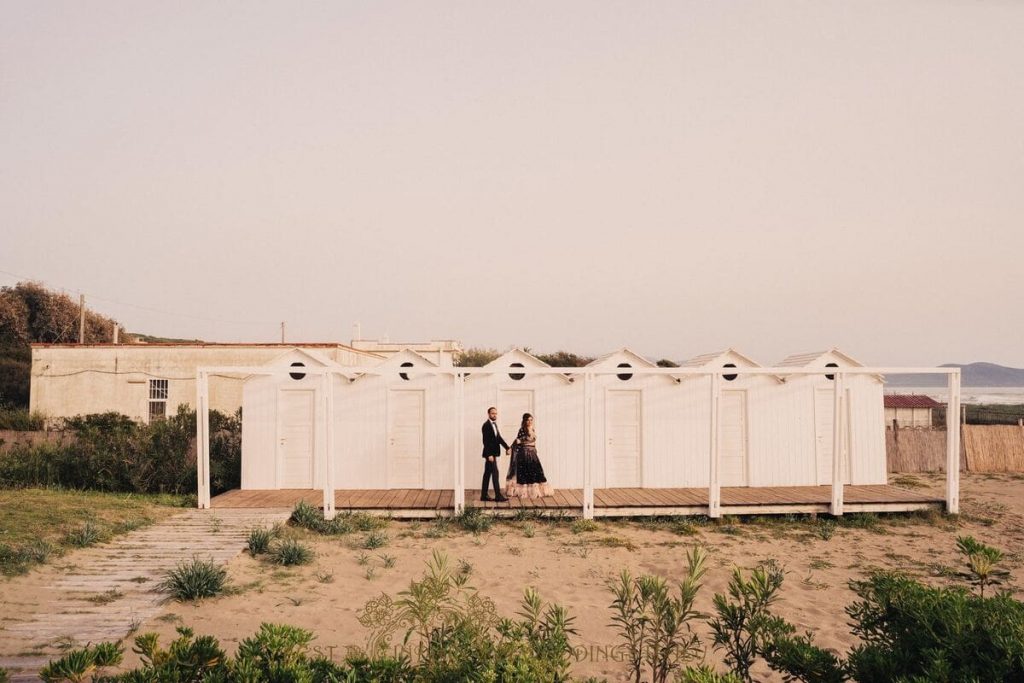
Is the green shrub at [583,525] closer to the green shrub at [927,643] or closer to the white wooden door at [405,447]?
the white wooden door at [405,447]

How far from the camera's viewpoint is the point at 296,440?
14.8 m

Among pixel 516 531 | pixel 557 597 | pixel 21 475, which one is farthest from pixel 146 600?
pixel 21 475

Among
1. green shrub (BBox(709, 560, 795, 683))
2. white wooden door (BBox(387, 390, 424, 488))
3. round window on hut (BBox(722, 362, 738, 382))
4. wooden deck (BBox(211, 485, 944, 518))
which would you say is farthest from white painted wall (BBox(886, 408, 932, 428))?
green shrub (BBox(709, 560, 795, 683))

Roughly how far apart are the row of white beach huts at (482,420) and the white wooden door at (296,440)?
0.02 meters

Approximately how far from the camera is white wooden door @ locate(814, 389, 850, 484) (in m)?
15.2

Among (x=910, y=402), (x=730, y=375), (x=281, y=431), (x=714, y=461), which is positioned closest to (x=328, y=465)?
(x=281, y=431)

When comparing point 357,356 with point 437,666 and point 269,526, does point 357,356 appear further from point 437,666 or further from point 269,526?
point 437,666

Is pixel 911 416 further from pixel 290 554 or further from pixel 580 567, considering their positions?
pixel 290 554

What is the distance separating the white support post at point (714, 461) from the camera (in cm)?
1275

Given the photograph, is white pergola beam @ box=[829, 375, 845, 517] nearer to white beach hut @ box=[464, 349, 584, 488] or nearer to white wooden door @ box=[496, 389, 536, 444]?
white beach hut @ box=[464, 349, 584, 488]

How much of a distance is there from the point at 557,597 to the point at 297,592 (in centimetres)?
333

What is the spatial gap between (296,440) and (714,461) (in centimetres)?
891

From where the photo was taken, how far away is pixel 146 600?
312 inches

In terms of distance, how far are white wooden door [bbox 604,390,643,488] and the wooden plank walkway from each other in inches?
271
